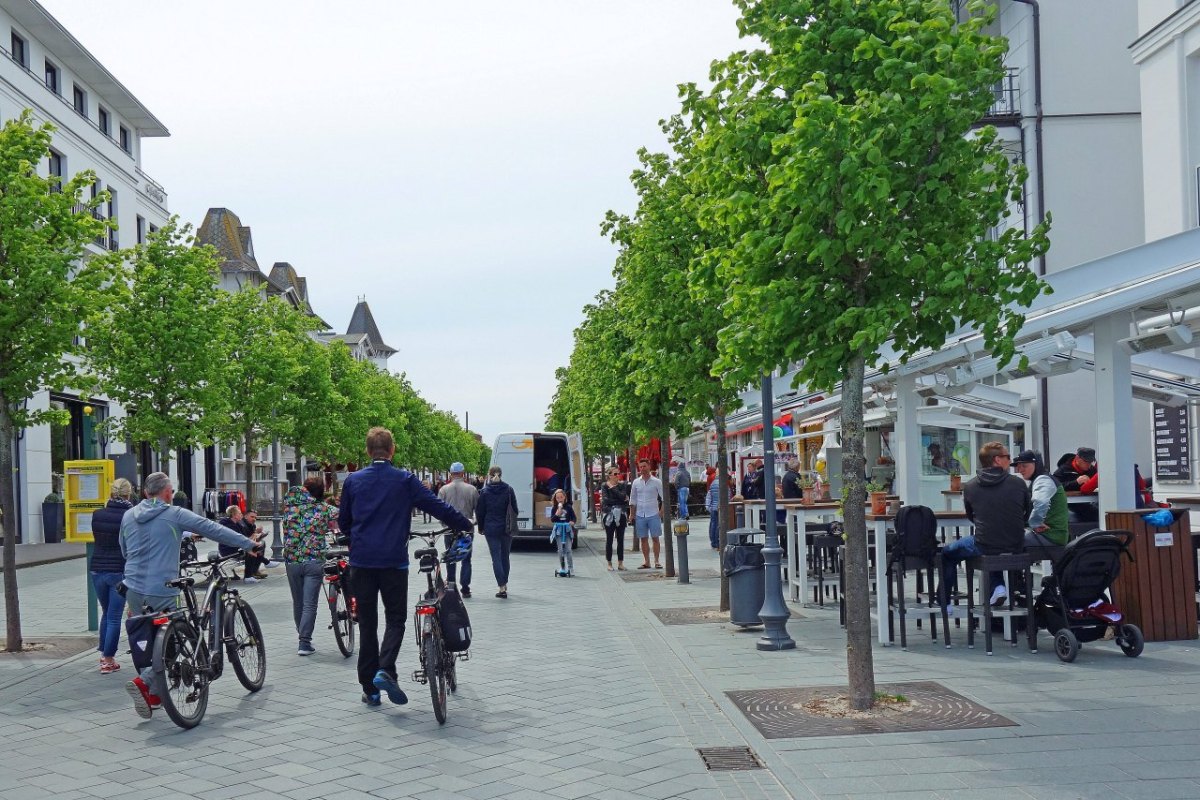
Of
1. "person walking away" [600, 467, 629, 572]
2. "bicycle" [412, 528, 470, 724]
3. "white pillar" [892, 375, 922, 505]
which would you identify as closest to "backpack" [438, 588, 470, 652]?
"bicycle" [412, 528, 470, 724]

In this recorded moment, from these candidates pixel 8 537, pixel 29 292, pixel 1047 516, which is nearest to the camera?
pixel 1047 516

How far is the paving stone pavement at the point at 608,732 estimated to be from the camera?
6246 millimetres

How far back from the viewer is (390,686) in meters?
8.41

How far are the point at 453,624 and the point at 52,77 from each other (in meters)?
34.9

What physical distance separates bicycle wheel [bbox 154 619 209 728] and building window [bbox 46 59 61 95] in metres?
33.3

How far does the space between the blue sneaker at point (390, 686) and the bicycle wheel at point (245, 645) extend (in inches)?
52.2

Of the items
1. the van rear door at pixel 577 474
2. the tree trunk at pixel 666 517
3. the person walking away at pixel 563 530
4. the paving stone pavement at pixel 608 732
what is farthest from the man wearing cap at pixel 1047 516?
the van rear door at pixel 577 474

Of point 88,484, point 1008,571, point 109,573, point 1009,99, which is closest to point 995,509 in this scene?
point 1008,571

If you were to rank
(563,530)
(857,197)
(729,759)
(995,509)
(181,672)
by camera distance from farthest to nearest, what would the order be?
(563,530) → (995,509) → (181,672) → (857,197) → (729,759)

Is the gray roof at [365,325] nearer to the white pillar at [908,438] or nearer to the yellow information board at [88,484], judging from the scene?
the yellow information board at [88,484]

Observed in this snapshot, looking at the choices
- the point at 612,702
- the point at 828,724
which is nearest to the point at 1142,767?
the point at 828,724

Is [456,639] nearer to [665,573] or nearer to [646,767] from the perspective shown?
[646,767]

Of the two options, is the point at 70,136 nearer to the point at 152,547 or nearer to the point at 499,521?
the point at 499,521

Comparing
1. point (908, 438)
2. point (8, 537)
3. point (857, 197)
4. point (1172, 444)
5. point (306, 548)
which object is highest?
point (857, 197)
